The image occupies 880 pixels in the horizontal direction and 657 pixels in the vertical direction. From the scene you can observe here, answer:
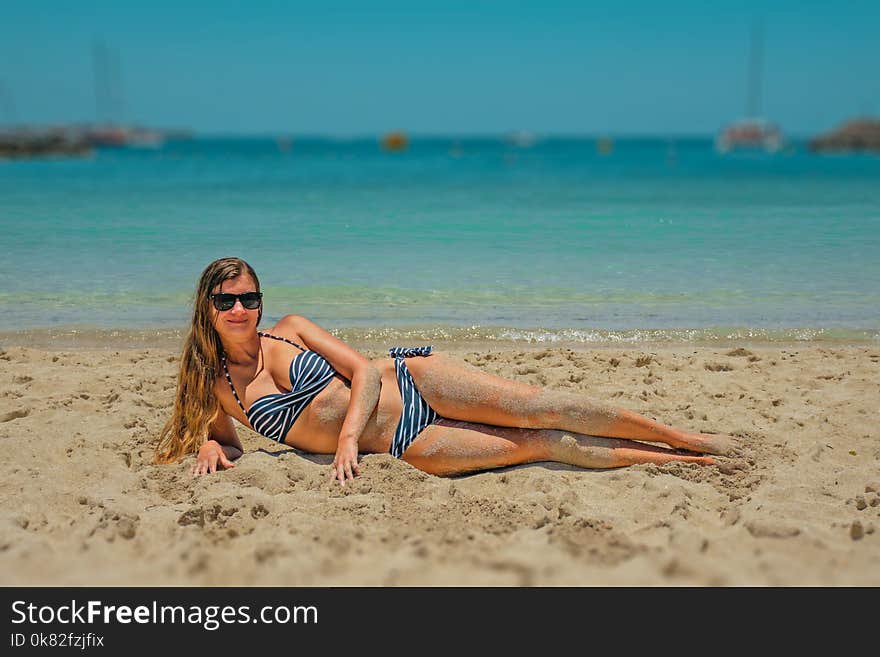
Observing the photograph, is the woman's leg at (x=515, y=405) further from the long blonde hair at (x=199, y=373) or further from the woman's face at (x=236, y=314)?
the long blonde hair at (x=199, y=373)

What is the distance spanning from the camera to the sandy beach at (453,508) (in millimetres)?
3105

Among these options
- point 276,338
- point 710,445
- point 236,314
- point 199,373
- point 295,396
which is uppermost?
point 236,314

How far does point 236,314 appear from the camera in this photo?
4094 millimetres

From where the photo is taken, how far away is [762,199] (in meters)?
21.6

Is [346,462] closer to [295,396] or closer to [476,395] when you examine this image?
[295,396]

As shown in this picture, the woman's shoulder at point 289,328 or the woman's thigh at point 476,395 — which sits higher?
the woman's shoulder at point 289,328

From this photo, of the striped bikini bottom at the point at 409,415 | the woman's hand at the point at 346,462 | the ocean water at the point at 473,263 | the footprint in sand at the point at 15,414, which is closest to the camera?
the woman's hand at the point at 346,462

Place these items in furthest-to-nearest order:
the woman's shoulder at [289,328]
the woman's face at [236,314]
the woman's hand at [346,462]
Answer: the woman's shoulder at [289,328] → the woman's face at [236,314] → the woman's hand at [346,462]

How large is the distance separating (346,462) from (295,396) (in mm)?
456

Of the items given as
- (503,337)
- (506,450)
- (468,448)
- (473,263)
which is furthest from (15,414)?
(473,263)

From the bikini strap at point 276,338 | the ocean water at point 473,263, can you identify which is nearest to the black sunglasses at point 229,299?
the bikini strap at point 276,338

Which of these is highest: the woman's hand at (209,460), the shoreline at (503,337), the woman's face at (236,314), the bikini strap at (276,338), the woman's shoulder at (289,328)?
the woman's face at (236,314)

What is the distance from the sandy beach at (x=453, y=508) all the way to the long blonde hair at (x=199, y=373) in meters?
0.16
